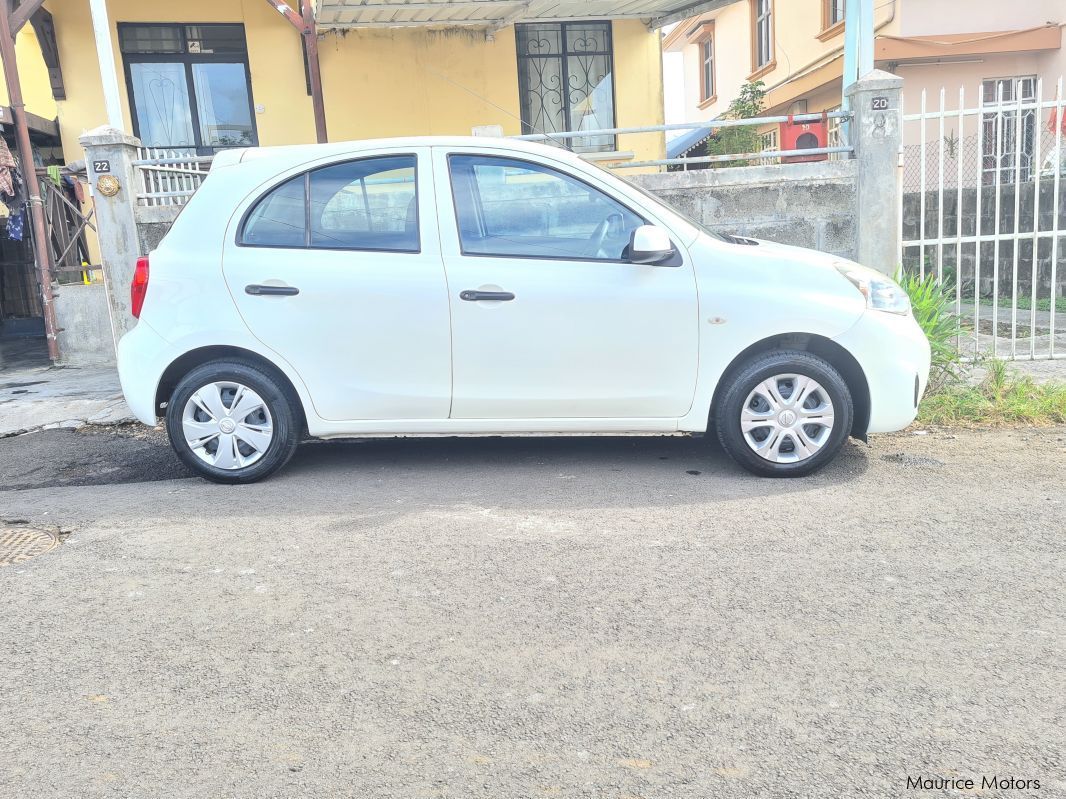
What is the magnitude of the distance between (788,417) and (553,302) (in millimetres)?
1370

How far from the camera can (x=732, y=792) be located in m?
2.19

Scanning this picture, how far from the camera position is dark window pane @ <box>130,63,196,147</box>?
11.6 metres

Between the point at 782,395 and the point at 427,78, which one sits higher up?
the point at 427,78

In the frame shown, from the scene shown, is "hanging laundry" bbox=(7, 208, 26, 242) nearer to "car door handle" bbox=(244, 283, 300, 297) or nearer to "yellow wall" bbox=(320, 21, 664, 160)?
"yellow wall" bbox=(320, 21, 664, 160)

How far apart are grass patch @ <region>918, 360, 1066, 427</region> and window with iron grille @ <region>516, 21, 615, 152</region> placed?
23.6ft

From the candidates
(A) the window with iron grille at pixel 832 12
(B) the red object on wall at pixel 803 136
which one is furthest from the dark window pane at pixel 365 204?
(A) the window with iron grille at pixel 832 12

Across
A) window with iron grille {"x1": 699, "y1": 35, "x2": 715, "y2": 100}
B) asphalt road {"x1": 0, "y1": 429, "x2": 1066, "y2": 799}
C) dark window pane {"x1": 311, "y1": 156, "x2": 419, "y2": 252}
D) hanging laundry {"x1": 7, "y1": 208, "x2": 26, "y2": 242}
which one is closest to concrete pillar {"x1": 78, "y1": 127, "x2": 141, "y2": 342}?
hanging laundry {"x1": 7, "y1": 208, "x2": 26, "y2": 242}

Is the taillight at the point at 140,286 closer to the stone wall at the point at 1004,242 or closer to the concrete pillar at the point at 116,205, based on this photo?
the concrete pillar at the point at 116,205

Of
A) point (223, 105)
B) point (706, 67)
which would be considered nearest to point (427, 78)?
point (223, 105)

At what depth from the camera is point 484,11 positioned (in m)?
10.8

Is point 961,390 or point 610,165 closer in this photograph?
point 961,390

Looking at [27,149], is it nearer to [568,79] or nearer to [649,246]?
[568,79]

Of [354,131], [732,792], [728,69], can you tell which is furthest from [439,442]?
[728,69]

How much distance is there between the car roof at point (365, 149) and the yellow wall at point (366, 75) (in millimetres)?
7223
